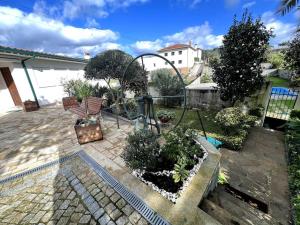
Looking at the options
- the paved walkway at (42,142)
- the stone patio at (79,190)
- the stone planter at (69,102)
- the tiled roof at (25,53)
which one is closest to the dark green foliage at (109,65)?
the paved walkway at (42,142)

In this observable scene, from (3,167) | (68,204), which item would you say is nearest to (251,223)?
(68,204)

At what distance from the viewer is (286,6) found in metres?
4.83

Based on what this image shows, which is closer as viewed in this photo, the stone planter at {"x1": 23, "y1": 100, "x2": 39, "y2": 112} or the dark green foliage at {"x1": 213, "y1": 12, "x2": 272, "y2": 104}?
the dark green foliage at {"x1": 213, "y1": 12, "x2": 272, "y2": 104}

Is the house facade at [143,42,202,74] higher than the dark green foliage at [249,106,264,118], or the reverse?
the house facade at [143,42,202,74]

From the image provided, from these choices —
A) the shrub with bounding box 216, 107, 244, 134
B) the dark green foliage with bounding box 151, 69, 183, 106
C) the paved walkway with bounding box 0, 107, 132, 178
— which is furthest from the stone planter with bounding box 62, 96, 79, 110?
the shrub with bounding box 216, 107, 244, 134

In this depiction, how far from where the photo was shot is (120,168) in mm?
2572

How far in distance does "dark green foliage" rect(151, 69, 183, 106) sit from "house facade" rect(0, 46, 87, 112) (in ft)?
21.6

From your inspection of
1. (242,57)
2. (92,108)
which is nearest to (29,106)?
(92,108)

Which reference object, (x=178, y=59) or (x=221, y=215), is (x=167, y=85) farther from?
(x=178, y=59)

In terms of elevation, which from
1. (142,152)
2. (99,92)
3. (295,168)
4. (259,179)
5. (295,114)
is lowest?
(259,179)

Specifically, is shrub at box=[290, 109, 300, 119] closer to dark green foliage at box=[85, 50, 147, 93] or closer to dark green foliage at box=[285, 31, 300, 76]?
dark green foliage at box=[285, 31, 300, 76]

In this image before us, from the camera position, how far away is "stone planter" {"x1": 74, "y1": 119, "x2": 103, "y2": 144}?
3.46 meters

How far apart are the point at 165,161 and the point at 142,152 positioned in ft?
1.65

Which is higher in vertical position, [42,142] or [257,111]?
[42,142]
